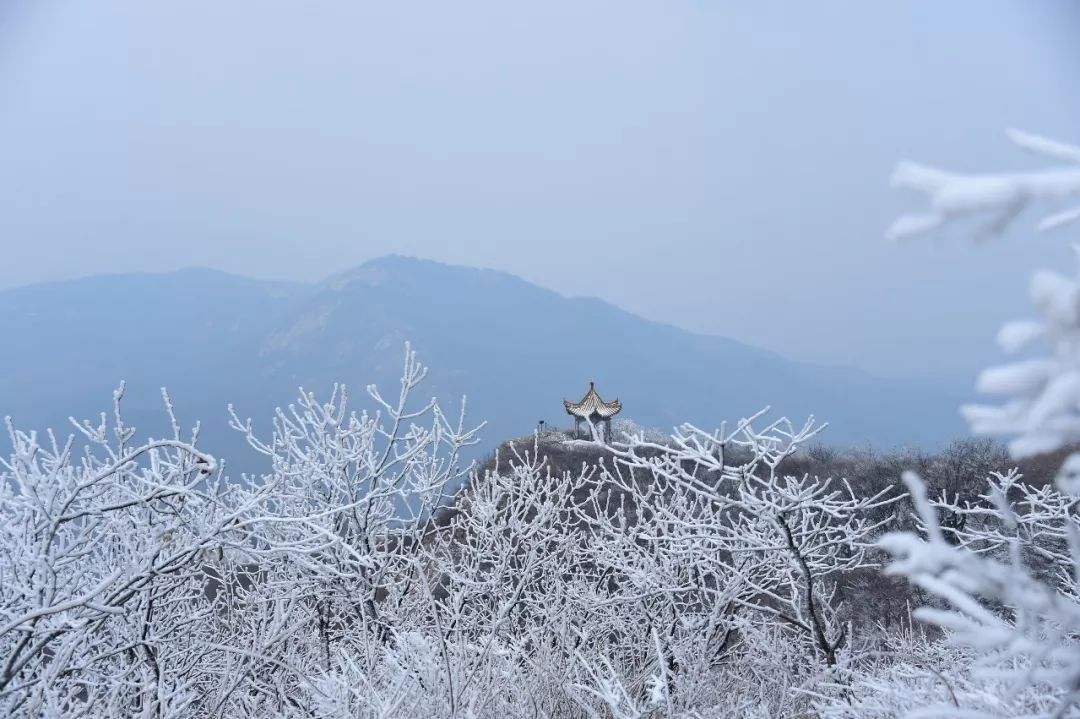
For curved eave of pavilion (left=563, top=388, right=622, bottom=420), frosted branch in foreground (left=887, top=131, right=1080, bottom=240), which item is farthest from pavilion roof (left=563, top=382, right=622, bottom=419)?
frosted branch in foreground (left=887, top=131, right=1080, bottom=240)

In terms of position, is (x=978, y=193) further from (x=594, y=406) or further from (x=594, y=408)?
(x=594, y=406)

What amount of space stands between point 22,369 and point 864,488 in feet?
733

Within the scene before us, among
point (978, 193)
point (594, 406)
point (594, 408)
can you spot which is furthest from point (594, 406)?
point (978, 193)

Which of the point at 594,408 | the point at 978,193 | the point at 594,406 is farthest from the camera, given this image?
the point at 594,406

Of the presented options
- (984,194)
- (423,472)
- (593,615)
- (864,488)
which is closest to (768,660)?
(593,615)

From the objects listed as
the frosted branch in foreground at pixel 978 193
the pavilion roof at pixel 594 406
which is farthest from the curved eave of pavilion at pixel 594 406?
the frosted branch in foreground at pixel 978 193

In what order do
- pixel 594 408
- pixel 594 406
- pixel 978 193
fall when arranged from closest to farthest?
1. pixel 978 193
2. pixel 594 408
3. pixel 594 406

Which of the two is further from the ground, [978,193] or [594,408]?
[978,193]

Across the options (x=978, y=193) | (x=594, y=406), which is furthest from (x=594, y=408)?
(x=978, y=193)

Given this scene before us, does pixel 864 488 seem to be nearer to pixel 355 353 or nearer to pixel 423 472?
pixel 423 472

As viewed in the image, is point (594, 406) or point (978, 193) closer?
point (978, 193)

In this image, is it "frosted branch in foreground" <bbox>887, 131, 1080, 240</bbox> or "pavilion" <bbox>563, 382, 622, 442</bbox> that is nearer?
"frosted branch in foreground" <bbox>887, 131, 1080, 240</bbox>

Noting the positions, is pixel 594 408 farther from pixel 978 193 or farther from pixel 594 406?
pixel 978 193

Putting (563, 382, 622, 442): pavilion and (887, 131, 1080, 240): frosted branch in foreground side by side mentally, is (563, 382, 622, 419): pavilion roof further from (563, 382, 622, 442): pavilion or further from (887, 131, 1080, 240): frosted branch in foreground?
(887, 131, 1080, 240): frosted branch in foreground
